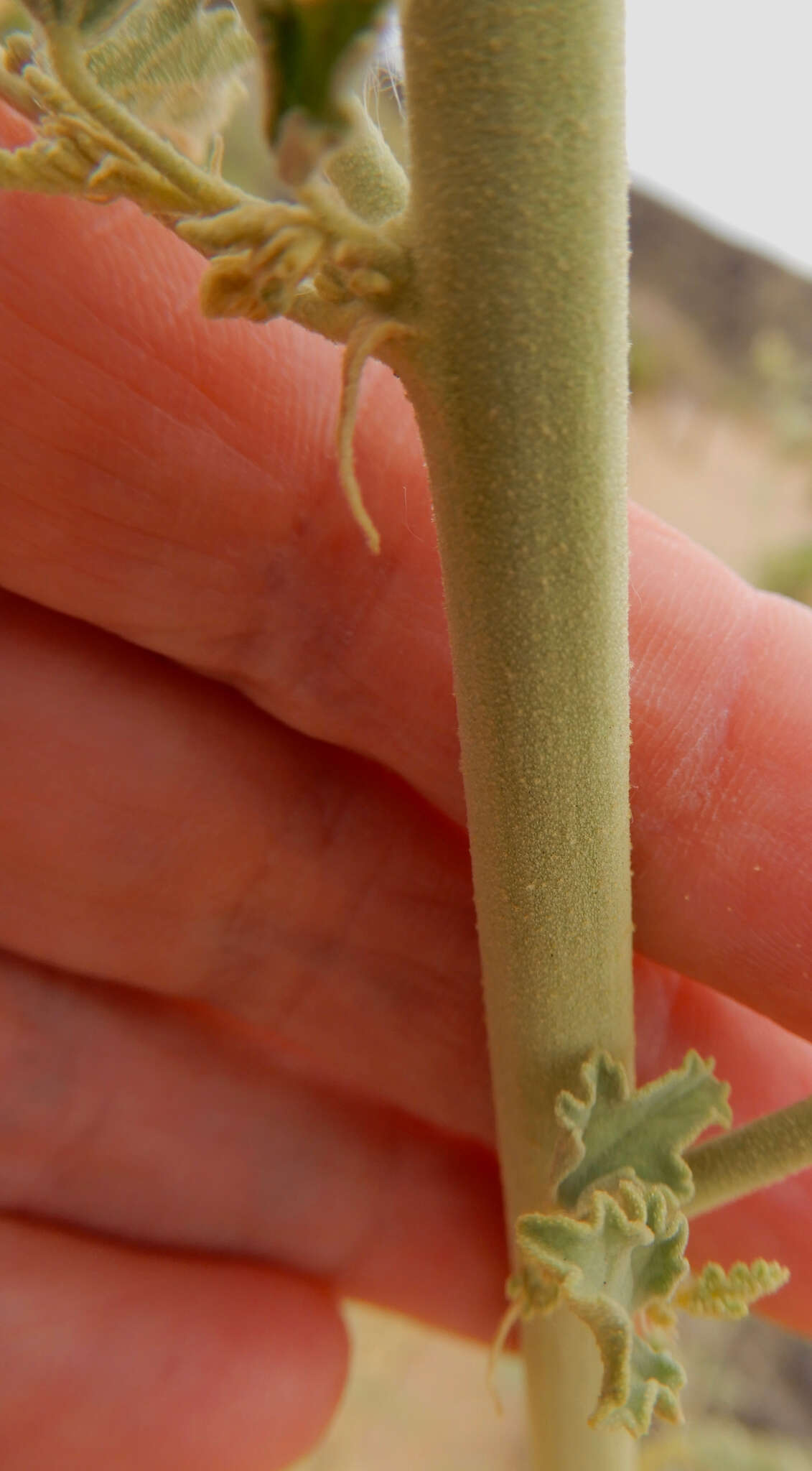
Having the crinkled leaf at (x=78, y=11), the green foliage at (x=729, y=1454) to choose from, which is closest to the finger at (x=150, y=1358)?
the green foliage at (x=729, y=1454)

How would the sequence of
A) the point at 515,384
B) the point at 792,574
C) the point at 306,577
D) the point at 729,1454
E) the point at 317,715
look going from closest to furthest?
the point at 515,384 → the point at 306,577 → the point at 317,715 → the point at 729,1454 → the point at 792,574

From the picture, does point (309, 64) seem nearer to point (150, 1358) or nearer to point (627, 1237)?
point (627, 1237)

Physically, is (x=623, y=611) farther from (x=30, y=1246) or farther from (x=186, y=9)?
(x=30, y=1246)

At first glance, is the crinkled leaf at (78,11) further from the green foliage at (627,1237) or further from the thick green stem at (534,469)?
the green foliage at (627,1237)

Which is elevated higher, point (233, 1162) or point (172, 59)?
point (172, 59)

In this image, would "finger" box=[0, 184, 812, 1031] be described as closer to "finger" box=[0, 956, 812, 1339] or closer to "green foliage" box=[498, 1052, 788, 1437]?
"green foliage" box=[498, 1052, 788, 1437]

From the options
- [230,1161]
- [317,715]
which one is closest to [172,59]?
[317,715]

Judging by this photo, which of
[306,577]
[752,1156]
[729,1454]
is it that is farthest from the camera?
[729,1454]
